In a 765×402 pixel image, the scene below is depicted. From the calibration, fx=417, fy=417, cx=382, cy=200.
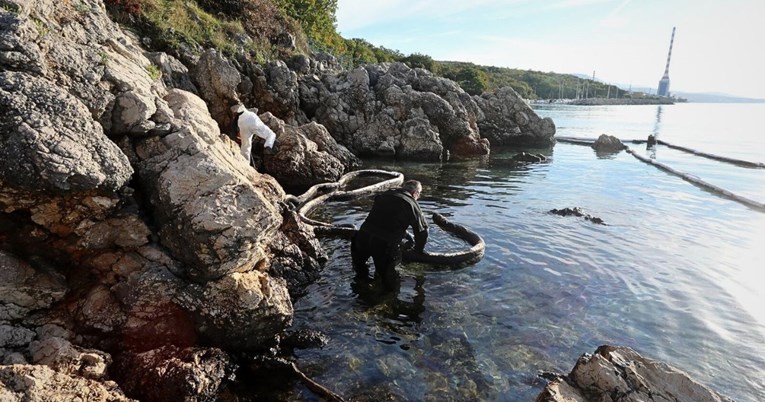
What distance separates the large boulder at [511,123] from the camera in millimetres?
38656

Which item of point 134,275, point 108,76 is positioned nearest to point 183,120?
point 108,76

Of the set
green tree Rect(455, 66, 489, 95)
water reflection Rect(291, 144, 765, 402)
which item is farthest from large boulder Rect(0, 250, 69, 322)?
green tree Rect(455, 66, 489, 95)

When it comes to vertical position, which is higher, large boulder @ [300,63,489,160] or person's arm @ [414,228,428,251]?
large boulder @ [300,63,489,160]

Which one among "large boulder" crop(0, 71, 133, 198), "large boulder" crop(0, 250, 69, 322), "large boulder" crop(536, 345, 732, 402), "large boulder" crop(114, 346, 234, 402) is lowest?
"large boulder" crop(114, 346, 234, 402)

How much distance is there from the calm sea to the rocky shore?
61.0 inches

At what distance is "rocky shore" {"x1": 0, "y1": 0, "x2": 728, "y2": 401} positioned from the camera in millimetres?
4863

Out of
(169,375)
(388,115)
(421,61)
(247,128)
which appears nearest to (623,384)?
(169,375)

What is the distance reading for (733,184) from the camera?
2405 cm

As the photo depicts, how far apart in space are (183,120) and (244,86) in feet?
56.1

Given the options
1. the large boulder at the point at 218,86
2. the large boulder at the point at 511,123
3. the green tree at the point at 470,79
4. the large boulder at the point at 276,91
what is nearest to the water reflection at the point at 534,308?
the large boulder at the point at 218,86

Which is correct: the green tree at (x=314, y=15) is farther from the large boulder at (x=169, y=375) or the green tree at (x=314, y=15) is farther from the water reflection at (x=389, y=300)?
the large boulder at (x=169, y=375)

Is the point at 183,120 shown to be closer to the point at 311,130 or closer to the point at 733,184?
the point at 311,130

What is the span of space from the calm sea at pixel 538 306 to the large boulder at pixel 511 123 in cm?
2225

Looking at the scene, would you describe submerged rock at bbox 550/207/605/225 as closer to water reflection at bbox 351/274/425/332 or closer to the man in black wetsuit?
water reflection at bbox 351/274/425/332
